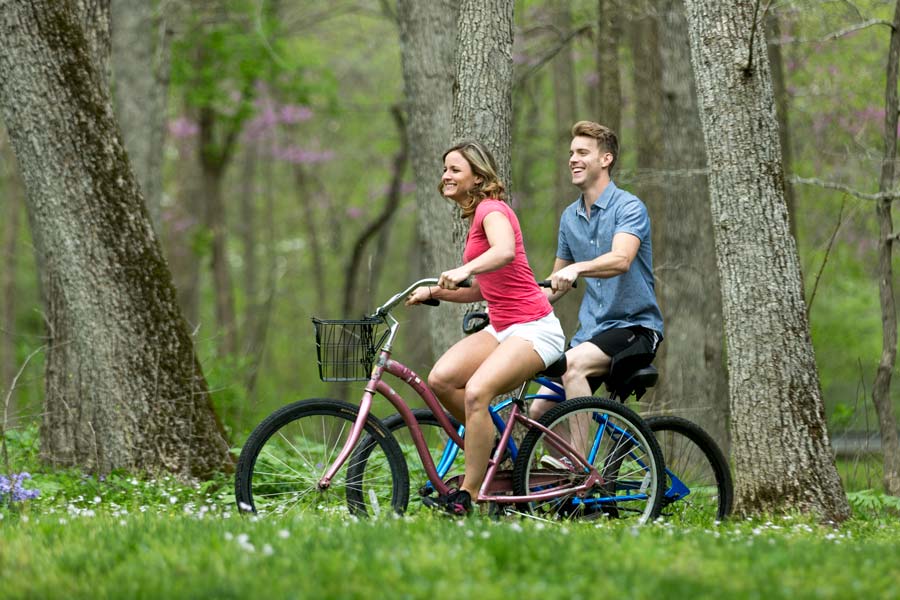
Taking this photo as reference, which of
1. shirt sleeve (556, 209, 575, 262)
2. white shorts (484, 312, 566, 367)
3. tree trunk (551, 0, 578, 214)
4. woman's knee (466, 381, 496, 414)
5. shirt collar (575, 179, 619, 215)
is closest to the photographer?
woman's knee (466, 381, 496, 414)

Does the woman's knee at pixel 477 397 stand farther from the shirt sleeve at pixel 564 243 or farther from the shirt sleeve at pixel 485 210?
→ the shirt sleeve at pixel 564 243

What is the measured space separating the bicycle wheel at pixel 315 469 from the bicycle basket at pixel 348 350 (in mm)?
181

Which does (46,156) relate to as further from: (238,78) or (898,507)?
(238,78)

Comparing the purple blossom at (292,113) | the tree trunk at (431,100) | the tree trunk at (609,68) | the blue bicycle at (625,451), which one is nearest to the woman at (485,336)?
the blue bicycle at (625,451)

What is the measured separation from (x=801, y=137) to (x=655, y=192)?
10.6 ft

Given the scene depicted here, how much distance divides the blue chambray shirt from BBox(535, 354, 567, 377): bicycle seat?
1.27 feet

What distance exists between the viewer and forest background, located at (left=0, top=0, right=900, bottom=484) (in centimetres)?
1208

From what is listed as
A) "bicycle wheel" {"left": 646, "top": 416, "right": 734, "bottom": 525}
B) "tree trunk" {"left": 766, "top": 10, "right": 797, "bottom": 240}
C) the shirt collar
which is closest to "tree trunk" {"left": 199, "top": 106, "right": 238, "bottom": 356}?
"tree trunk" {"left": 766, "top": 10, "right": 797, "bottom": 240}

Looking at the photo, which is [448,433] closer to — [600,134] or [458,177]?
[458,177]

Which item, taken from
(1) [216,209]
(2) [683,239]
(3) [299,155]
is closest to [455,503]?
(2) [683,239]

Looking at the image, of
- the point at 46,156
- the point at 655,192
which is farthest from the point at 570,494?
the point at 655,192

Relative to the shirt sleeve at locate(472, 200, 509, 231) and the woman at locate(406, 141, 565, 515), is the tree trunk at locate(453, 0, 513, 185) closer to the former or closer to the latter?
the woman at locate(406, 141, 565, 515)

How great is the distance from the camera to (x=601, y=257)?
19.8 ft

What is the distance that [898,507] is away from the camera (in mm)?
7992
